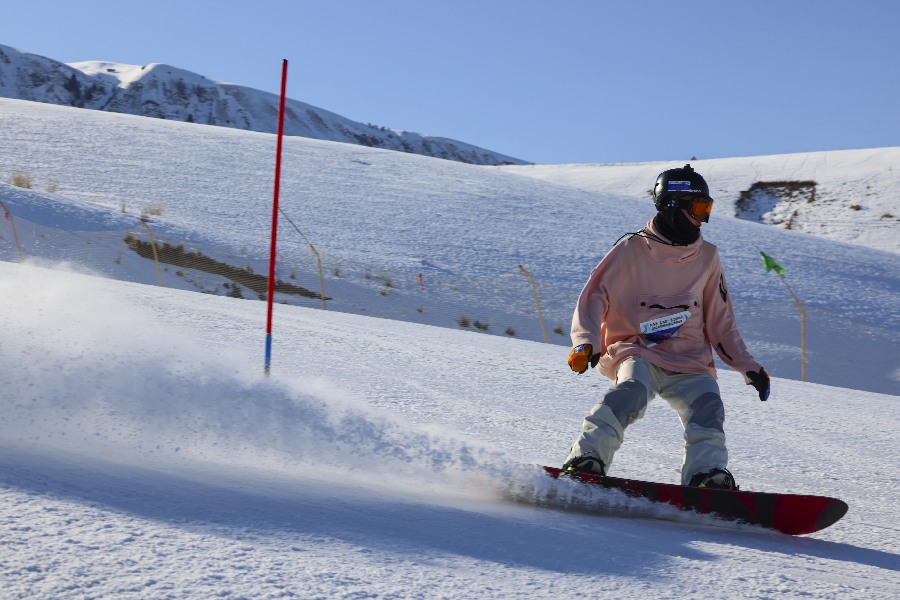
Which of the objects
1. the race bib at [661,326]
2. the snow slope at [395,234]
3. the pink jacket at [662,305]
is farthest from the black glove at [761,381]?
the snow slope at [395,234]

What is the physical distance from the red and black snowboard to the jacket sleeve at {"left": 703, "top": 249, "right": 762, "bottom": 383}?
0.90 meters

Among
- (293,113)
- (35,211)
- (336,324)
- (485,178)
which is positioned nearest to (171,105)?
(293,113)

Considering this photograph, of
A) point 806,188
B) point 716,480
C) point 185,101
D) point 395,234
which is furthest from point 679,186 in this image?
point 185,101

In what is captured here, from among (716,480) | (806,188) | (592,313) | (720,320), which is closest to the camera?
(716,480)

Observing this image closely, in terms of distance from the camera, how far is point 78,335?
12.6ft

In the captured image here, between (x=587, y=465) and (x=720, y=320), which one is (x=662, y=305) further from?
(x=587, y=465)

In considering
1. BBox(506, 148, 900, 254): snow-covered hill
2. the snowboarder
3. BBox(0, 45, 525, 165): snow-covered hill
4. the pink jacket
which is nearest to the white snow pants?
the snowboarder

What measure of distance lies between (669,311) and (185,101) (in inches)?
5600

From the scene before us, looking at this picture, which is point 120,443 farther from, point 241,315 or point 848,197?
point 848,197

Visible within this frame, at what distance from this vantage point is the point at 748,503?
9.75 ft

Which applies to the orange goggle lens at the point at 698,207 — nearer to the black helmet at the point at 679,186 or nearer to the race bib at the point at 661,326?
the black helmet at the point at 679,186

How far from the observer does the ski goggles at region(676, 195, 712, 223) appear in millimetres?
3721

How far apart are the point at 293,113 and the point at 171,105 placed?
2007cm

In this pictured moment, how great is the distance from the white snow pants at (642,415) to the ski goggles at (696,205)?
0.67 m
